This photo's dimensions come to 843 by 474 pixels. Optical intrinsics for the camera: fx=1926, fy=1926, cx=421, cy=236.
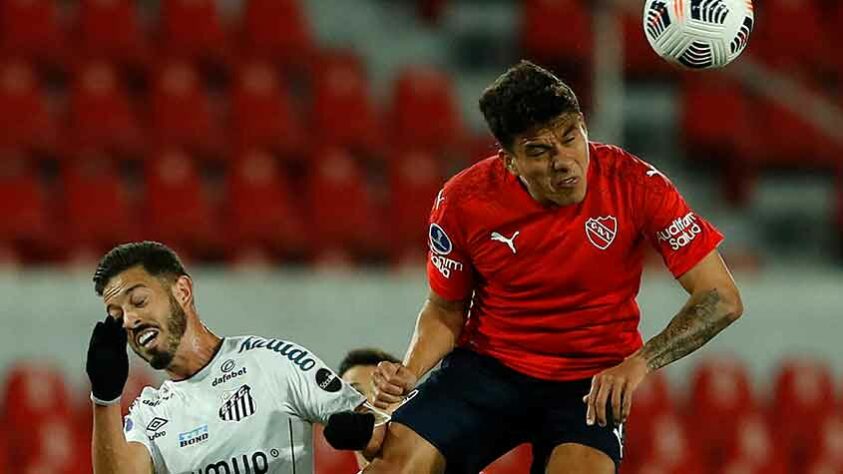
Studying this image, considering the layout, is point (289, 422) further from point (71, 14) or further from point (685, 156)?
point (685, 156)

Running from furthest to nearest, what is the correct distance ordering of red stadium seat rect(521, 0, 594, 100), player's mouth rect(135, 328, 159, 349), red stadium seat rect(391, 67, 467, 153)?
1. red stadium seat rect(521, 0, 594, 100)
2. red stadium seat rect(391, 67, 467, 153)
3. player's mouth rect(135, 328, 159, 349)

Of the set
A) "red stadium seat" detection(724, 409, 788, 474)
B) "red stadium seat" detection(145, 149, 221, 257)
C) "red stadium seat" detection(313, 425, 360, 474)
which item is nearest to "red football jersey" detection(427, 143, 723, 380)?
"red stadium seat" detection(313, 425, 360, 474)

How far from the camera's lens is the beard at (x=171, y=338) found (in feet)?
17.6

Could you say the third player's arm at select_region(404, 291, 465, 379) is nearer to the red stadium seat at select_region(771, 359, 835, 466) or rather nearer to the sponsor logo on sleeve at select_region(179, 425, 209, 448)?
the sponsor logo on sleeve at select_region(179, 425, 209, 448)

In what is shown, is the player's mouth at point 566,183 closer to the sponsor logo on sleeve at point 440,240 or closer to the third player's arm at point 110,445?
the sponsor logo on sleeve at point 440,240

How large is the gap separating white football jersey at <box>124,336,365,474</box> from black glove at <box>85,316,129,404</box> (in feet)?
1.02

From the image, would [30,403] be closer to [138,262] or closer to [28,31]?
[28,31]

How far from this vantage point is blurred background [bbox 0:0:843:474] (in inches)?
368

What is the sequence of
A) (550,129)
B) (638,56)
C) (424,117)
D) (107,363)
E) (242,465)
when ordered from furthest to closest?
(638,56)
(424,117)
(242,465)
(550,129)
(107,363)

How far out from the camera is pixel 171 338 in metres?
5.37

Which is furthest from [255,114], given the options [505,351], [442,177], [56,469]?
Answer: [505,351]

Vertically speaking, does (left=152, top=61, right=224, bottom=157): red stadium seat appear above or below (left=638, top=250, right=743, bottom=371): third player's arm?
above

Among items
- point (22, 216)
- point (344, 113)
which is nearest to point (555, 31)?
point (344, 113)

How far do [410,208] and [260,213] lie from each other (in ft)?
2.75
